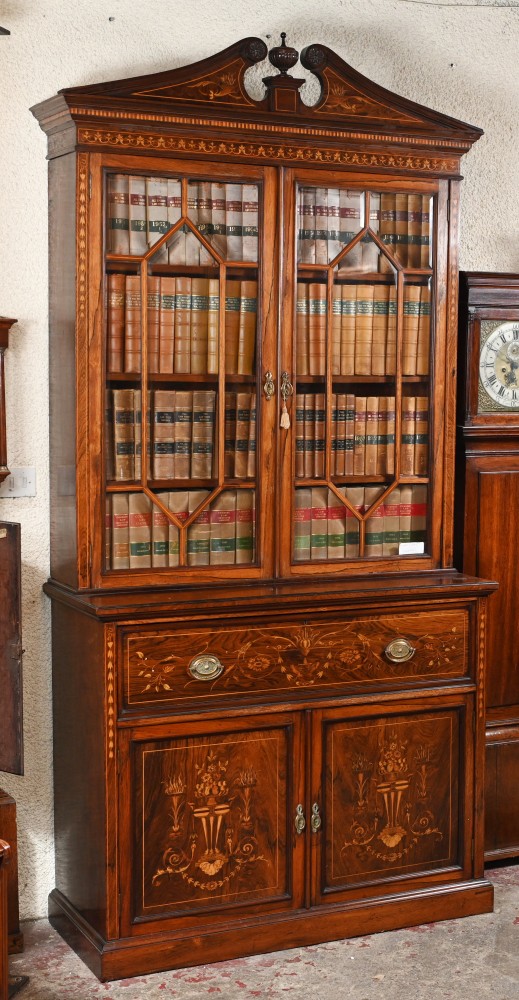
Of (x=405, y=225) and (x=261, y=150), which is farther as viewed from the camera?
(x=405, y=225)

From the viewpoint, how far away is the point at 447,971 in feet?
11.1

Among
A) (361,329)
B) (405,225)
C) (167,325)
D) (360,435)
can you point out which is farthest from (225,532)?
(405,225)

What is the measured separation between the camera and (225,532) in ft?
11.6

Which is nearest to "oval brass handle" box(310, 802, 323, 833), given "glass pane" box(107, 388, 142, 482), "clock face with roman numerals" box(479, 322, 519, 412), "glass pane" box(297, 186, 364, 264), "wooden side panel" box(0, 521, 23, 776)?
"wooden side panel" box(0, 521, 23, 776)

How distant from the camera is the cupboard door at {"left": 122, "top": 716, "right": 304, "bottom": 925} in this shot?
3307mm

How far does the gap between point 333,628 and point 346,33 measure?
200cm

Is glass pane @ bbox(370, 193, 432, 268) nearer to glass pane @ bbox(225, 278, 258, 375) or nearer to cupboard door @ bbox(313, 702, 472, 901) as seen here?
glass pane @ bbox(225, 278, 258, 375)

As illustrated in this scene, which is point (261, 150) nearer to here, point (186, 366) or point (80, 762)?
point (186, 366)

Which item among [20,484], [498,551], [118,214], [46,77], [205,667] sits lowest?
[205,667]

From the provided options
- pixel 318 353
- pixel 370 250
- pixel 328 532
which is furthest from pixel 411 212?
pixel 328 532

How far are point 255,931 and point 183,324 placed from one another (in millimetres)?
1763

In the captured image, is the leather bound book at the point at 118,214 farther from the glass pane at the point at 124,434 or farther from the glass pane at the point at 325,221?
the glass pane at the point at 325,221

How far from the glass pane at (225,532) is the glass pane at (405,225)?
88cm

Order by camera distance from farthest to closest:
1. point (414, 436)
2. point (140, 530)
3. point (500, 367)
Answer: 1. point (500, 367)
2. point (414, 436)
3. point (140, 530)
